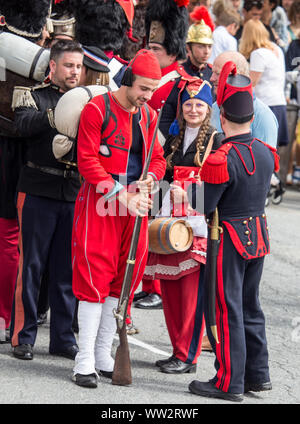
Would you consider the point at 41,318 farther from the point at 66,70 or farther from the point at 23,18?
the point at 23,18

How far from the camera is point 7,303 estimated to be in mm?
5777

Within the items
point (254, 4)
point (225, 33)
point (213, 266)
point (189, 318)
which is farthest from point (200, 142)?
point (254, 4)

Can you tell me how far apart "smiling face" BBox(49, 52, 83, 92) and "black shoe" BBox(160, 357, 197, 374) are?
1.74 meters

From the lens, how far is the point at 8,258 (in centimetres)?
570

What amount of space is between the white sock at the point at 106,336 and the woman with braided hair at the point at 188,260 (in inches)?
16.5

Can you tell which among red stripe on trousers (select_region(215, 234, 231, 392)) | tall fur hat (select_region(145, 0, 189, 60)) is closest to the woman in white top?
tall fur hat (select_region(145, 0, 189, 60))

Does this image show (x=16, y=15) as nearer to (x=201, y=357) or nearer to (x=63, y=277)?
(x=63, y=277)

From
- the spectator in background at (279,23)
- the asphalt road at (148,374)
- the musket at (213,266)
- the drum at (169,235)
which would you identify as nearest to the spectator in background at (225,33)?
the spectator in background at (279,23)

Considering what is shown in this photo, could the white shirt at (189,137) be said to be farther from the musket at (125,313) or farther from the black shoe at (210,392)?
the black shoe at (210,392)

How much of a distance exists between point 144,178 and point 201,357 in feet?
4.66

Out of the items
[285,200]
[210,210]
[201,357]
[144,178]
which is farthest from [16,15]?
[285,200]

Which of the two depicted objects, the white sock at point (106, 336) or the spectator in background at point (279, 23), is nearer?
the white sock at point (106, 336)

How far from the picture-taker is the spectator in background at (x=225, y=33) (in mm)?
10906
